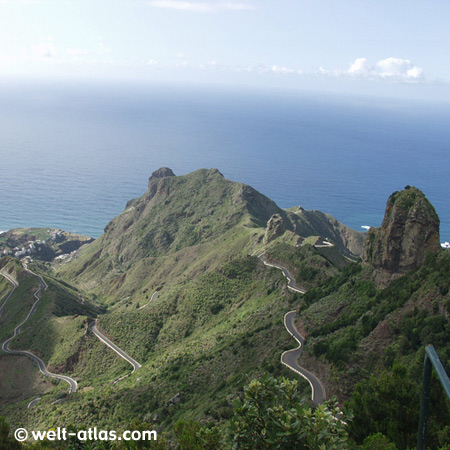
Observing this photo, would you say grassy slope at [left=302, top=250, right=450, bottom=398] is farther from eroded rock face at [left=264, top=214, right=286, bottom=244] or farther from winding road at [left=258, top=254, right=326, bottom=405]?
eroded rock face at [left=264, top=214, right=286, bottom=244]

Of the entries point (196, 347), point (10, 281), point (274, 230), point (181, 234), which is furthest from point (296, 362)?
point (181, 234)

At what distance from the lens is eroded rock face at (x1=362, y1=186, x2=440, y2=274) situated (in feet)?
143

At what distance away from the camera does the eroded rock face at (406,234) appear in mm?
43469

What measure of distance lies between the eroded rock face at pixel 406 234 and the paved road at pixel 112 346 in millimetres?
34652

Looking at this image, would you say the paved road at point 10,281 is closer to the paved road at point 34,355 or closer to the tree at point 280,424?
the paved road at point 34,355

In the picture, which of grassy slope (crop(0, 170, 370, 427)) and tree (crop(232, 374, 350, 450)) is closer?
tree (crop(232, 374, 350, 450))

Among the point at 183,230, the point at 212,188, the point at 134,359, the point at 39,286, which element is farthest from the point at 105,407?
the point at 212,188

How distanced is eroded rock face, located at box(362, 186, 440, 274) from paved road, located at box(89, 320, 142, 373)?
34.7 metres

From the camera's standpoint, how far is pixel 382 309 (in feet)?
130

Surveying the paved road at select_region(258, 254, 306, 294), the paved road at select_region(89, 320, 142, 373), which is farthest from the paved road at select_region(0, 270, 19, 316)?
the paved road at select_region(258, 254, 306, 294)

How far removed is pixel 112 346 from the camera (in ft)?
216

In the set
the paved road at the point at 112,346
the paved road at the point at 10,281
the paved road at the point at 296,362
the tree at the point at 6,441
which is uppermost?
the tree at the point at 6,441

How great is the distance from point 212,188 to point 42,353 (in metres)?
72.7

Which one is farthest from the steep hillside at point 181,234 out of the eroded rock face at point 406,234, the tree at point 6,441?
the tree at point 6,441
